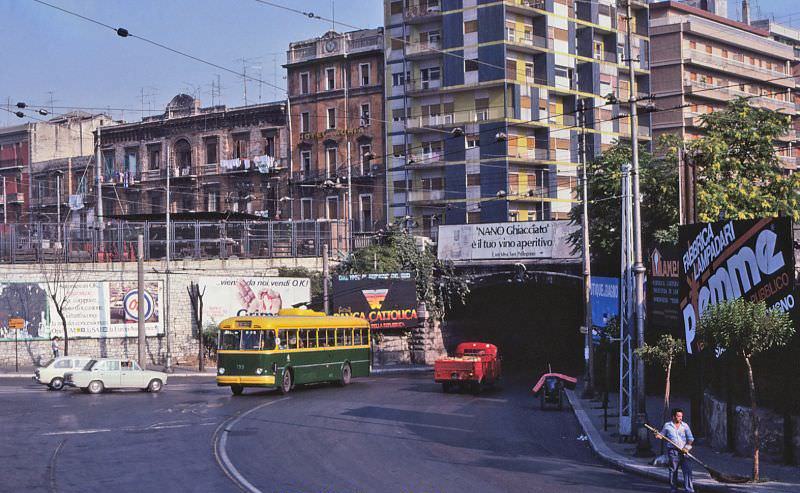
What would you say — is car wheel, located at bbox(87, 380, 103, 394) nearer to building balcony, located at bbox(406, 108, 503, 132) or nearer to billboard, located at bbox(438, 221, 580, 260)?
billboard, located at bbox(438, 221, 580, 260)

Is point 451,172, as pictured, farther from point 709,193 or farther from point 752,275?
point 752,275

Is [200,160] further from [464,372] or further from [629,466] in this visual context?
[629,466]

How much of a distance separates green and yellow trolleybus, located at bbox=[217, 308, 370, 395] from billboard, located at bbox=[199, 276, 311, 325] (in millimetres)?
15661

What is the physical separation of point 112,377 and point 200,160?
146ft

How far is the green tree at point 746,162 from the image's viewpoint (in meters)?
39.8

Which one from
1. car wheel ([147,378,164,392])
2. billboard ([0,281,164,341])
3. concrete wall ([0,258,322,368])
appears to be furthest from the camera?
concrete wall ([0,258,322,368])

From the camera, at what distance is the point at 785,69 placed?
98000 millimetres

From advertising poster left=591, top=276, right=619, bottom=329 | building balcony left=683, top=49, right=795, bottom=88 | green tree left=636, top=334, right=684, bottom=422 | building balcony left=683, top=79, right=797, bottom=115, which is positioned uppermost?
building balcony left=683, top=49, right=795, bottom=88

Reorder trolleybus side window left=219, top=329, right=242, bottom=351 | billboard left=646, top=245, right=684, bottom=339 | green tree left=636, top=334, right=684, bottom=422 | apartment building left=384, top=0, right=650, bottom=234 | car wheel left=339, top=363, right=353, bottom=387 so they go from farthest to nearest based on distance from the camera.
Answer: apartment building left=384, top=0, right=650, bottom=234 → car wheel left=339, top=363, right=353, bottom=387 → trolleybus side window left=219, top=329, right=242, bottom=351 → billboard left=646, top=245, right=684, bottom=339 → green tree left=636, top=334, right=684, bottom=422

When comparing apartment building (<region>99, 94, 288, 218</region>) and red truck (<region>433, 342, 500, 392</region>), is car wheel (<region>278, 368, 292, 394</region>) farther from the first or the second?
apartment building (<region>99, 94, 288, 218</region>)

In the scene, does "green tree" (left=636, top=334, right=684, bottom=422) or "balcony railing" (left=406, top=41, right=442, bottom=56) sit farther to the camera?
"balcony railing" (left=406, top=41, right=442, bottom=56)

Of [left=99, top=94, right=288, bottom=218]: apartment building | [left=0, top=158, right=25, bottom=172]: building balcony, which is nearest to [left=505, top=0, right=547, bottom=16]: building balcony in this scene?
[left=99, top=94, right=288, bottom=218]: apartment building

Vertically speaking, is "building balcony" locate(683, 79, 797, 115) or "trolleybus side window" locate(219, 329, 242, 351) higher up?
"building balcony" locate(683, 79, 797, 115)

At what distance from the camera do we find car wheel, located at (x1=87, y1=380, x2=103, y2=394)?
3900 centimetres
